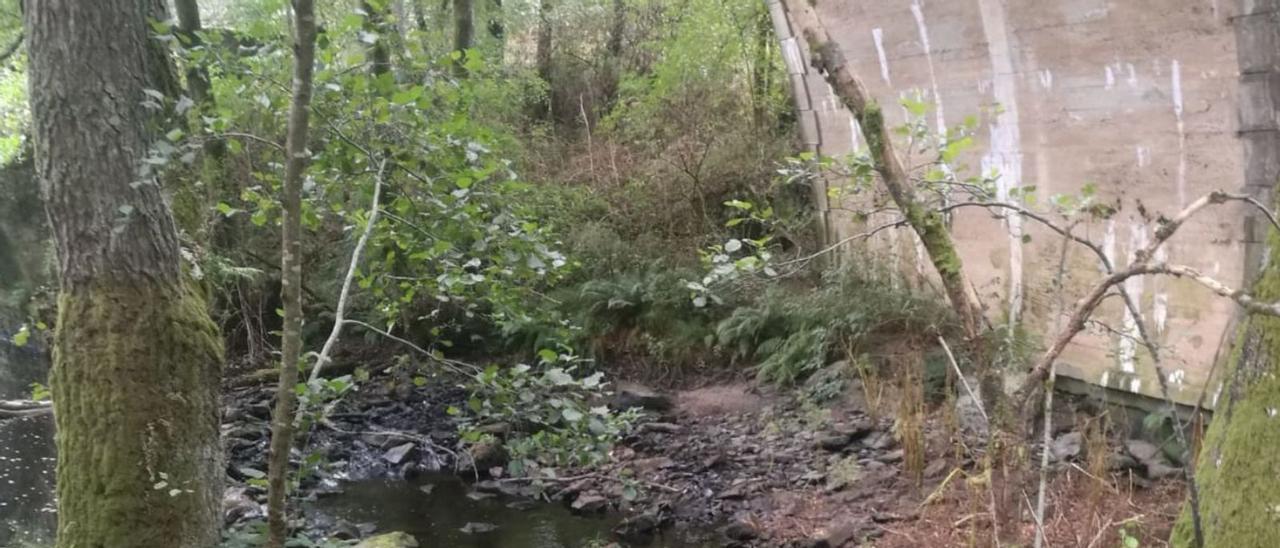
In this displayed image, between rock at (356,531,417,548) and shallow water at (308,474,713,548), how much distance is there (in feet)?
1.83

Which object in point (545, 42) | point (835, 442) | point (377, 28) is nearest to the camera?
point (377, 28)

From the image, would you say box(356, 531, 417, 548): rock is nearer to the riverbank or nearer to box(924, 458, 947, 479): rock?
the riverbank

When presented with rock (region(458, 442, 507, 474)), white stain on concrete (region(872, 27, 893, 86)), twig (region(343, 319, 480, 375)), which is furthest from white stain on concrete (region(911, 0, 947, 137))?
twig (region(343, 319, 480, 375))

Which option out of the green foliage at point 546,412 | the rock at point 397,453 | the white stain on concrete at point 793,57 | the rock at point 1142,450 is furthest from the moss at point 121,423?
the white stain on concrete at point 793,57

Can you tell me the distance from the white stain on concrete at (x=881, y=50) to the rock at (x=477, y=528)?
17.2ft

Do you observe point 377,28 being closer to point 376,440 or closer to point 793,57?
point 376,440

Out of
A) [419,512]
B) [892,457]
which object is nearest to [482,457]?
[419,512]

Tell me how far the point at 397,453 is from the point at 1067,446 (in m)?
5.35

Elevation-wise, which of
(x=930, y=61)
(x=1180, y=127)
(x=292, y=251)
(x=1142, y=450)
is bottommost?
(x=1142, y=450)

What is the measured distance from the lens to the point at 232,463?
728 centimetres

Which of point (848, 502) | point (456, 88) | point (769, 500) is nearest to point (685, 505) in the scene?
point (769, 500)

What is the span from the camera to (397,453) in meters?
7.84

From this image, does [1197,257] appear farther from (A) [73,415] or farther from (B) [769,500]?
(A) [73,415]

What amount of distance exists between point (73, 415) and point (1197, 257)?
614cm
